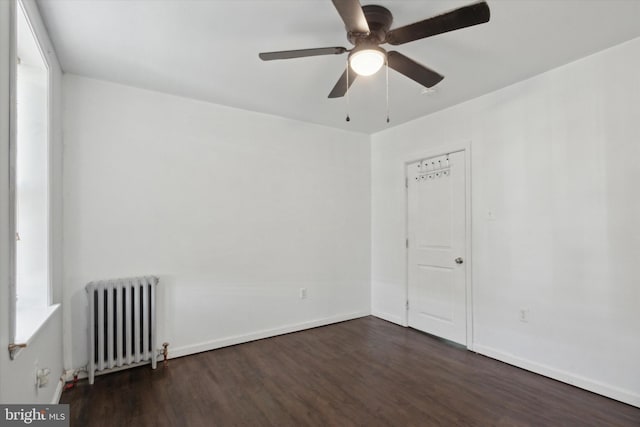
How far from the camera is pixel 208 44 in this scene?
2.32m

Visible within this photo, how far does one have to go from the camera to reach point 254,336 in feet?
11.9

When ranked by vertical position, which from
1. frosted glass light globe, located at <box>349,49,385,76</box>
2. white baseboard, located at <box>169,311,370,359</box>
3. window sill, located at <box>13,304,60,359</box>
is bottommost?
white baseboard, located at <box>169,311,370,359</box>

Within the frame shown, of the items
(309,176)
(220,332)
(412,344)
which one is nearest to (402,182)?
(309,176)

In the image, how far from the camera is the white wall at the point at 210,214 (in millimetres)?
2814

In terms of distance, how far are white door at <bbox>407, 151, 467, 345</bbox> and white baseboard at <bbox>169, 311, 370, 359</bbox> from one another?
0.95 meters

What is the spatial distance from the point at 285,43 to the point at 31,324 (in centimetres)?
247

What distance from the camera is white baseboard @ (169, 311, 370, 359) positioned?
3.20 m

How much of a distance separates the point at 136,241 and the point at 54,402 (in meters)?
1.32

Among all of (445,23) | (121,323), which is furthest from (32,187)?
(445,23)

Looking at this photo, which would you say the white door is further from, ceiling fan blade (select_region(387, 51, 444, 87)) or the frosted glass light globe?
the frosted glass light globe

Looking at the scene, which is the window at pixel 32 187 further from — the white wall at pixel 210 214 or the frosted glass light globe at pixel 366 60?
the frosted glass light globe at pixel 366 60

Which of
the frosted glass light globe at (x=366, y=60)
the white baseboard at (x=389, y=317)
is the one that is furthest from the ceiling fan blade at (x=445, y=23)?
the white baseboard at (x=389, y=317)

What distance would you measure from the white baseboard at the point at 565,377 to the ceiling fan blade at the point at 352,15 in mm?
3080

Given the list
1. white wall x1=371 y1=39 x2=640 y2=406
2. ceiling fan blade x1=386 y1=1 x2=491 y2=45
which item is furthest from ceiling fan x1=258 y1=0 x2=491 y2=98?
white wall x1=371 y1=39 x2=640 y2=406
